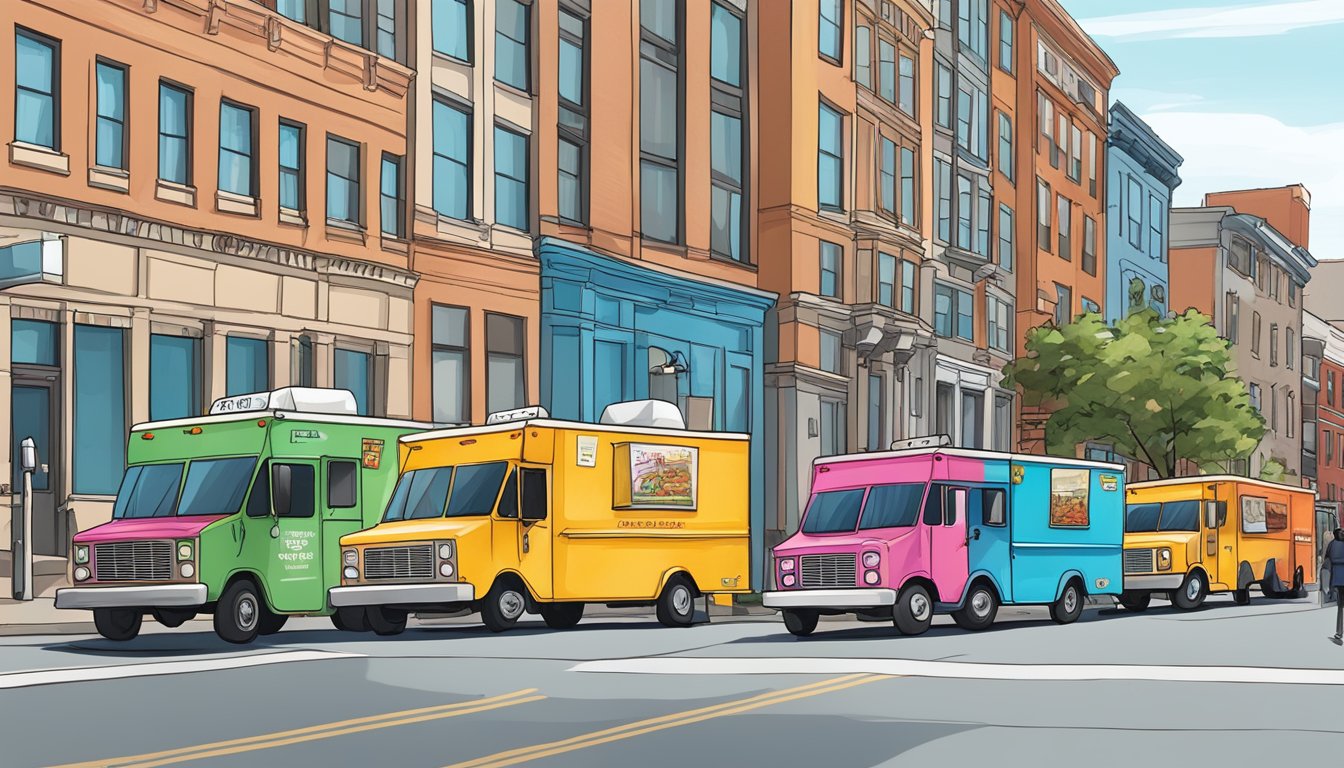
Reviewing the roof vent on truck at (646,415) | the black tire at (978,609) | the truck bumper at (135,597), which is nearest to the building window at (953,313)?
the roof vent on truck at (646,415)

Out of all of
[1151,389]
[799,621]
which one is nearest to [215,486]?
[799,621]

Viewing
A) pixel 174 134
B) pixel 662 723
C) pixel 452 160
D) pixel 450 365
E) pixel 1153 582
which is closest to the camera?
pixel 662 723

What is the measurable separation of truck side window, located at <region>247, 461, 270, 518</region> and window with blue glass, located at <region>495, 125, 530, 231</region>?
45.2 feet

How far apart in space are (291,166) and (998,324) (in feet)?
103

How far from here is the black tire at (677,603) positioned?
24.5m

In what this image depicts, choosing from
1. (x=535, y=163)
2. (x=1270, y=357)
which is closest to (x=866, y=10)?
(x=535, y=163)

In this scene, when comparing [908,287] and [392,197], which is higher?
[392,197]

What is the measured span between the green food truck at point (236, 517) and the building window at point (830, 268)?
22237 mm

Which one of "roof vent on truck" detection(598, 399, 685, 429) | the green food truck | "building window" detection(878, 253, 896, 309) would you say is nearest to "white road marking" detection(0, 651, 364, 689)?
the green food truck

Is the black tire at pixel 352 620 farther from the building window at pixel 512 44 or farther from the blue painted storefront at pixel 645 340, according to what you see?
the building window at pixel 512 44

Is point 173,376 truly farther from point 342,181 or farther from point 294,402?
point 294,402

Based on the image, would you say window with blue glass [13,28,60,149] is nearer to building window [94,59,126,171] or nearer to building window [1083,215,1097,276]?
building window [94,59,126,171]

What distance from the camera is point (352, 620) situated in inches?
929

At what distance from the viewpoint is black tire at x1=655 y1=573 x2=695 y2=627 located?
24.5 meters
